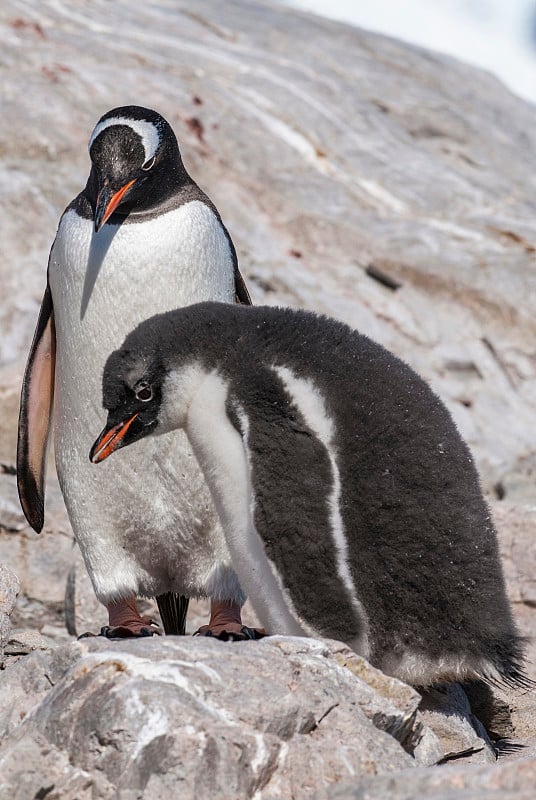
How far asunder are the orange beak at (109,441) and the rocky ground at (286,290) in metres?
0.55

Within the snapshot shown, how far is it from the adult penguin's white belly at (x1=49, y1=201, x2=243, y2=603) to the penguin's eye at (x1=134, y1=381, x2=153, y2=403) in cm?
51

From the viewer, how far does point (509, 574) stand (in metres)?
4.74

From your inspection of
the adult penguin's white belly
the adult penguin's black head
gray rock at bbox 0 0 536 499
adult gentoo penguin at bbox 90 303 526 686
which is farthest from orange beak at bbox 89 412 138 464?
gray rock at bbox 0 0 536 499

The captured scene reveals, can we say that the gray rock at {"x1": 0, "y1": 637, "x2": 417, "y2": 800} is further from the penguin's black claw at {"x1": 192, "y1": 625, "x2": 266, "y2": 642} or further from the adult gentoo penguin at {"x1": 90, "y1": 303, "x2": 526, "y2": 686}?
the penguin's black claw at {"x1": 192, "y1": 625, "x2": 266, "y2": 642}

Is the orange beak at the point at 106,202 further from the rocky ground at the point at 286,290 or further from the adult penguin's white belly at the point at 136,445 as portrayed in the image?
the rocky ground at the point at 286,290

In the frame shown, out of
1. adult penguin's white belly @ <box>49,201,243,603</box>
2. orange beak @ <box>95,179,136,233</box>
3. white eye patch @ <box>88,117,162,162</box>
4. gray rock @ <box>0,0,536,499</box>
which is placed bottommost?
gray rock @ <box>0,0,536,499</box>

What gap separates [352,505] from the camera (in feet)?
9.25

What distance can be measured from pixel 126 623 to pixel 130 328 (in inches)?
38.1

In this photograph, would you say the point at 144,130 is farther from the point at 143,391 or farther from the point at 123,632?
the point at 123,632

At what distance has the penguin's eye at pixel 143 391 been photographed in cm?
Answer: 308

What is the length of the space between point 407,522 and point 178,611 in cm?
151

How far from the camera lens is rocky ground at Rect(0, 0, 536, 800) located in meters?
2.20

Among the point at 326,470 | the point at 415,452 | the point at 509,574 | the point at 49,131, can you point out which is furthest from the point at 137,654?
the point at 49,131

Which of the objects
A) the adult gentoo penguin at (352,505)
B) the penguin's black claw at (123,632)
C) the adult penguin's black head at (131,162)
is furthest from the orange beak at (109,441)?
the adult penguin's black head at (131,162)
